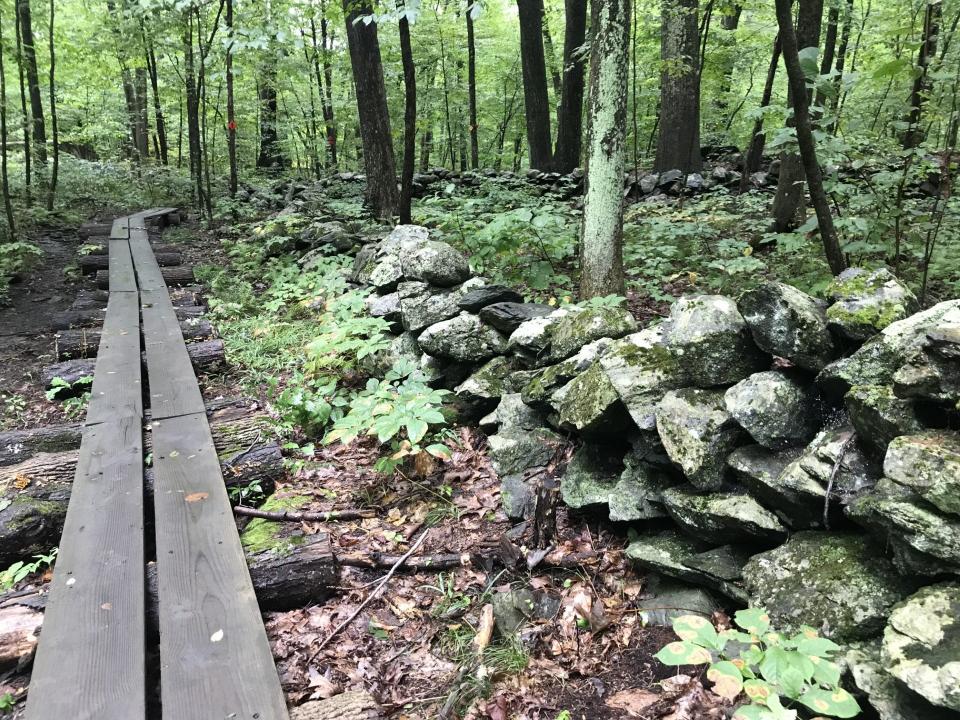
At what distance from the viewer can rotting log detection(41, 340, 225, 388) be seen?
17.6 ft

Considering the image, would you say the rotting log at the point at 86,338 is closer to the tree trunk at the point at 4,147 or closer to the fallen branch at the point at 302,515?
the fallen branch at the point at 302,515

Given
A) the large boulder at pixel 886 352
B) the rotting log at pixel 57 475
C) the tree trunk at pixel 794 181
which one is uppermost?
the tree trunk at pixel 794 181

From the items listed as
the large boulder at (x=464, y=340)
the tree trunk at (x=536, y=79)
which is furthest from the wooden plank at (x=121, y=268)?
the tree trunk at (x=536, y=79)

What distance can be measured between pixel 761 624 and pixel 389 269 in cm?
523

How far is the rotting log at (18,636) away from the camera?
2.50m

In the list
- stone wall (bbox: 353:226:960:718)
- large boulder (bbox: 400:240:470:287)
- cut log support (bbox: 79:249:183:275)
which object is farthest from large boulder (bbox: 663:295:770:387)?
cut log support (bbox: 79:249:183:275)

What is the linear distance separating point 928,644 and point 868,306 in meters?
1.43

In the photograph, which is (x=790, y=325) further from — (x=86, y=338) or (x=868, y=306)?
(x=86, y=338)

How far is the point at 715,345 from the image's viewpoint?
3.05 meters

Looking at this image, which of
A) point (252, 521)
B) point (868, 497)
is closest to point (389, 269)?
point (252, 521)

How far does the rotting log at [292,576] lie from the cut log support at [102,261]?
25.0ft

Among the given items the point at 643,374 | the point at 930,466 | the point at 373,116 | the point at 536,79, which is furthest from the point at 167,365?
the point at 536,79

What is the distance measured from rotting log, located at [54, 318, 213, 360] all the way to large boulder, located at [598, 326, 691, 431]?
15.2 feet

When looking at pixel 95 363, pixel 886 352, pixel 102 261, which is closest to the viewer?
pixel 886 352
